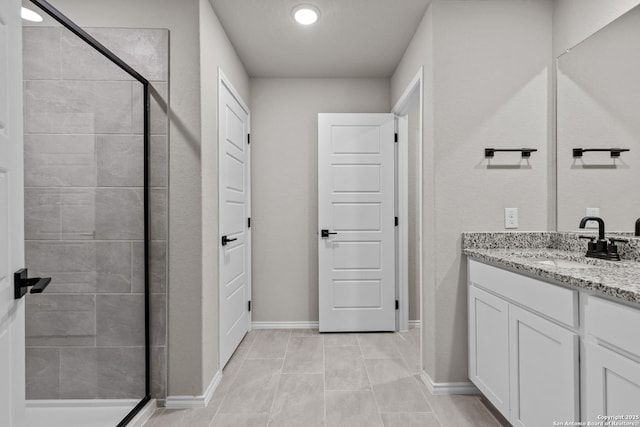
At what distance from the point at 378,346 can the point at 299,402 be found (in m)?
1.09

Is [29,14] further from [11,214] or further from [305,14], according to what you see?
[305,14]

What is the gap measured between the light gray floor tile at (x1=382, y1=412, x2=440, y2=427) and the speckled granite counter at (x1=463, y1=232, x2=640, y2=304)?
3.09 feet

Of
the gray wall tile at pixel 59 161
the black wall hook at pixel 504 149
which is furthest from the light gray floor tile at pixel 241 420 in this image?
the black wall hook at pixel 504 149

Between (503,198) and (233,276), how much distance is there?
2.06 m

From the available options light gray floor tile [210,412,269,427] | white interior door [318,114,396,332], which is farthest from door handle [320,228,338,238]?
light gray floor tile [210,412,269,427]

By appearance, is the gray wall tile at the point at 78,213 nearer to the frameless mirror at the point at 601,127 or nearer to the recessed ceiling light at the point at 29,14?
the recessed ceiling light at the point at 29,14

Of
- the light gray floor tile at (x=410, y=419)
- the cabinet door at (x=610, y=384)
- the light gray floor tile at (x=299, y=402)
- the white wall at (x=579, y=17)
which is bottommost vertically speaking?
the light gray floor tile at (x=299, y=402)

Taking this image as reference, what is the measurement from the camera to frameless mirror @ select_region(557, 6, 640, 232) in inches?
65.8

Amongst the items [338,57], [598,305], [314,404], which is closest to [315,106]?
[338,57]

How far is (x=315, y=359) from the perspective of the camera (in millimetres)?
2719

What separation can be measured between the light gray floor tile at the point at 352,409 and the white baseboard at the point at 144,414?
3.36ft

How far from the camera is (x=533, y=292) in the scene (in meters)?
1.48

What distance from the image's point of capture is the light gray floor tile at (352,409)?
6.18 feet

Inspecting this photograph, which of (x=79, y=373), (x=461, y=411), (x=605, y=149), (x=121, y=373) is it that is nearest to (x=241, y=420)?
(x=121, y=373)
